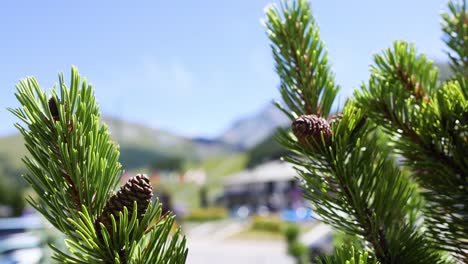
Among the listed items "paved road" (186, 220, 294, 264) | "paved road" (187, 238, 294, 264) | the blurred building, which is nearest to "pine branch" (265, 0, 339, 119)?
"paved road" (186, 220, 294, 264)

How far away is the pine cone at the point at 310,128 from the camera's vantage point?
93 cm

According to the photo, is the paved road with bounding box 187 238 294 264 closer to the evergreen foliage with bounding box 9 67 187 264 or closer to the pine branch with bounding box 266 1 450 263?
the pine branch with bounding box 266 1 450 263

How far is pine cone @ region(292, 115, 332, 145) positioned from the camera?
93 cm

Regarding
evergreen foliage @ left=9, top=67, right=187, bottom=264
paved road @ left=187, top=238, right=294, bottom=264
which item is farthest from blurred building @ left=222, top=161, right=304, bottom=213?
evergreen foliage @ left=9, top=67, right=187, bottom=264

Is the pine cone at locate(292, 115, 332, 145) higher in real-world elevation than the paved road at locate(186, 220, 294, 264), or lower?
lower

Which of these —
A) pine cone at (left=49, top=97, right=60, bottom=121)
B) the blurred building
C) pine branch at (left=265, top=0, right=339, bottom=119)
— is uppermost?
the blurred building

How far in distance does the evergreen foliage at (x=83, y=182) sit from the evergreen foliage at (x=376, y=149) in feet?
1.08

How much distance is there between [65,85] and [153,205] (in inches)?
9.1

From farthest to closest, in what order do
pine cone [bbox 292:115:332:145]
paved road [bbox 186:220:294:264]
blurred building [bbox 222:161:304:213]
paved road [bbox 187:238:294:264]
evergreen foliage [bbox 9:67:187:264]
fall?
blurred building [bbox 222:161:304:213] < paved road [bbox 186:220:294:264] < paved road [bbox 187:238:294:264] < pine cone [bbox 292:115:332:145] < evergreen foliage [bbox 9:67:187:264]

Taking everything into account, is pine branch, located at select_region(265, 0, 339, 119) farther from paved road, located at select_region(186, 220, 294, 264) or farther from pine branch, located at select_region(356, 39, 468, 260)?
paved road, located at select_region(186, 220, 294, 264)

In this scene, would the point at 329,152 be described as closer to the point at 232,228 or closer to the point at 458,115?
the point at 458,115

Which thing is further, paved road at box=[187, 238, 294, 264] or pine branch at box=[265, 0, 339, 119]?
paved road at box=[187, 238, 294, 264]

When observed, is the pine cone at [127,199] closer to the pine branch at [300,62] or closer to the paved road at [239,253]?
Answer: the pine branch at [300,62]

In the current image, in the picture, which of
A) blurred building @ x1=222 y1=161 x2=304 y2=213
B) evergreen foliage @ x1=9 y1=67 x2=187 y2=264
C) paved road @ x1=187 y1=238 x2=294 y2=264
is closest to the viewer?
evergreen foliage @ x1=9 y1=67 x2=187 y2=264
